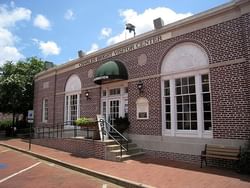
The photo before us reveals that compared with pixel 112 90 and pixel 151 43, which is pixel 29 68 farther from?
pixel 151 43

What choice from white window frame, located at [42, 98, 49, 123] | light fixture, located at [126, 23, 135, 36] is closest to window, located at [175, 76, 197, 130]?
light fixture, located at [126, 23, 135, 36]

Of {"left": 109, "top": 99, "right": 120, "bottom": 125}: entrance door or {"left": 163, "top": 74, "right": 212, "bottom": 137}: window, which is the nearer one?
{"left": 163, "top": 74, "right": 212, "bottom": 137}: window

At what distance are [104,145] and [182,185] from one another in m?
4.97

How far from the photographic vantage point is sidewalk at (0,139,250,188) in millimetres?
7041

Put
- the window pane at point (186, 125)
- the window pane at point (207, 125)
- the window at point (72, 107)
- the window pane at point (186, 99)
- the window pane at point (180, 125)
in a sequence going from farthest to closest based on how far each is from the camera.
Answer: the window at point (72, 107) < the window pane at point (180, 125) < the window pane at point (186, 99) < the window pane at point (186, 125) < the window pane at point (207, 125)

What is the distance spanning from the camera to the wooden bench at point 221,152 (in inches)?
332

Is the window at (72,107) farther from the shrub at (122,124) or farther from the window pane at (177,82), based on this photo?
the window pane at (177,82)

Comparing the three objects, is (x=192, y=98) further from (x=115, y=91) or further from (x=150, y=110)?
(x=115, y=91)

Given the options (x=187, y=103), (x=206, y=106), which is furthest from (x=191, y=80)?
(x=206, y=106)

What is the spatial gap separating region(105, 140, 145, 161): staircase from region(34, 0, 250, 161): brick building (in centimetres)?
42

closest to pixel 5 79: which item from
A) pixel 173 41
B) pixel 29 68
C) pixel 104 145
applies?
pixel 29 68

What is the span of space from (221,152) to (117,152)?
4329 millimetres

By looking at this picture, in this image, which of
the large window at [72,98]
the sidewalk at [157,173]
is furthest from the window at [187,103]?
the large window at [72,98]

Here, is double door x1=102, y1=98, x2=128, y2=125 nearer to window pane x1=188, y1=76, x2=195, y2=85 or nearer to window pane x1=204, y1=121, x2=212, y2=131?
window pane x1=188, y1=76, x2=195, y2=85
